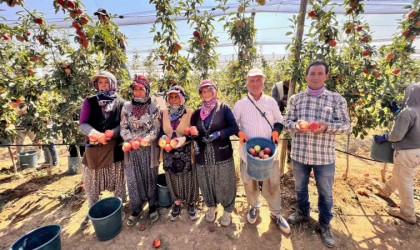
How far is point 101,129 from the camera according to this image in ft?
8.23

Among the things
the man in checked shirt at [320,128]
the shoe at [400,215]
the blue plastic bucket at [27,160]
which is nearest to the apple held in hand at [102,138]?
the man in checked shirt at [320,128]

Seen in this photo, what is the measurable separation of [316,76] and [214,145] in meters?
1.27

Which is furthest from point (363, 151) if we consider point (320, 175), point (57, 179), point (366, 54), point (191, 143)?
point (57, 179)

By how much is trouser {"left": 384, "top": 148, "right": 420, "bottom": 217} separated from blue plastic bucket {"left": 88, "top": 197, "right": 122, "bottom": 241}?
3.42m

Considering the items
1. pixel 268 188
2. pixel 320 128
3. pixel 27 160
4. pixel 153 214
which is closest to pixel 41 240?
pixel 153 214

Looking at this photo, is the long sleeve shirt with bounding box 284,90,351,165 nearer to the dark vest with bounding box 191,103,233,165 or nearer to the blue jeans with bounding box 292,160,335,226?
the blue jeans with bounding box 292,160,335,226

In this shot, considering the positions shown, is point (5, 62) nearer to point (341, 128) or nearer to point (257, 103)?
point (257, 103)

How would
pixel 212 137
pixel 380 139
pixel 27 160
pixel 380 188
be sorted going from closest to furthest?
pixel 212 137 → pixel 380 139 → pixel 380 188 → pixel 27 160

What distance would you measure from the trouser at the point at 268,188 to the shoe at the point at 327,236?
0.51m

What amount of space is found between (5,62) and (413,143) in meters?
5.36

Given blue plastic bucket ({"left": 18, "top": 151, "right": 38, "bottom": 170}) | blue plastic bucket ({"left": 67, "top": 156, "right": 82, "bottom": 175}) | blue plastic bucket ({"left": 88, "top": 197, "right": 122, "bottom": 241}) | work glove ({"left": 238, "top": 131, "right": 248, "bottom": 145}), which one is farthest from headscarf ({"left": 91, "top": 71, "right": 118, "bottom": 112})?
blue plastic bucket ({"left": 18, "top": 151, "right": 38, "bottom": 170})

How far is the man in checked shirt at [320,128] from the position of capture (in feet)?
7.02

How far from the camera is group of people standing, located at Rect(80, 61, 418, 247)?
2.26 meters

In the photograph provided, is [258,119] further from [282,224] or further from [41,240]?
[41,240]
